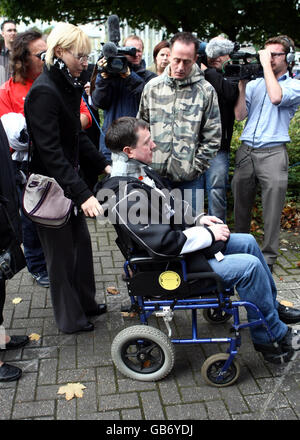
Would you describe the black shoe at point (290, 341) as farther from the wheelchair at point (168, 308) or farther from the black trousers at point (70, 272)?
the black trousers at point (70, 272)

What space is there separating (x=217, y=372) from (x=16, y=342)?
4.82 feet

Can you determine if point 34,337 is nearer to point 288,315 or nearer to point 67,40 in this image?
point 288,315

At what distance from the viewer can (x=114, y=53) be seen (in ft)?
13.2

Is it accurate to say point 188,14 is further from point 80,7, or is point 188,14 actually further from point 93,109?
point 93,109

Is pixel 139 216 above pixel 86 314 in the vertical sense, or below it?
above

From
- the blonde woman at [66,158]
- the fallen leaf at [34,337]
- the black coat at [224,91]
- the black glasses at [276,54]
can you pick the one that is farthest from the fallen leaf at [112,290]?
the black glasses at [276,54]

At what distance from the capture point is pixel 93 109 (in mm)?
5555

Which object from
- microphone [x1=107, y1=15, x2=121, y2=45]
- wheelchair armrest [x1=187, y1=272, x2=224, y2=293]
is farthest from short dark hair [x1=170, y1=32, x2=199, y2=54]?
wheelchair armrest [x1=187, y1=272, x2=224, y2=293]

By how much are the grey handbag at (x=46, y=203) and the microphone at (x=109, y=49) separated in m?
1.51

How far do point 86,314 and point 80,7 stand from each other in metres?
14.0

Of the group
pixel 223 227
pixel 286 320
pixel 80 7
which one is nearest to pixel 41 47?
pixel 223 227

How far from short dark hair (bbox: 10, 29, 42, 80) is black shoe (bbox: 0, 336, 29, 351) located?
2009 millimetres

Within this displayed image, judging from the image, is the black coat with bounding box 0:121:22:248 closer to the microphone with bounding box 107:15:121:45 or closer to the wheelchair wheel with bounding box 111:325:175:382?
the wheelchair wheel with bounding box 111:325:175:382

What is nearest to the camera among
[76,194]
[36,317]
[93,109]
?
[76,194]
